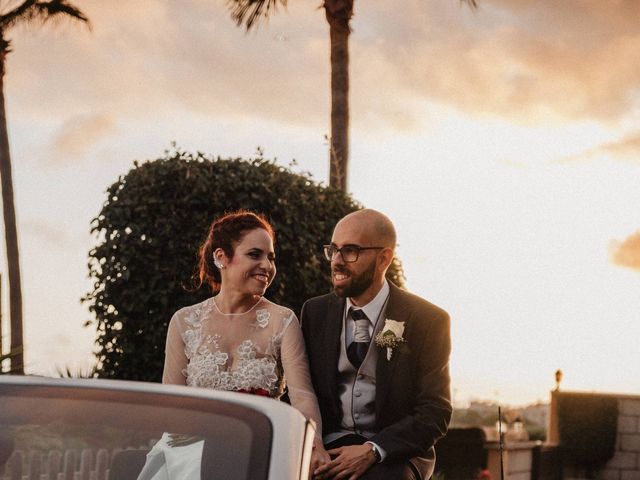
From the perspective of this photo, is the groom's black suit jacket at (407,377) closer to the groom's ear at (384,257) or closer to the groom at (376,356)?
the groom at (376,356)

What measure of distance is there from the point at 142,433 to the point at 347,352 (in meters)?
2.63

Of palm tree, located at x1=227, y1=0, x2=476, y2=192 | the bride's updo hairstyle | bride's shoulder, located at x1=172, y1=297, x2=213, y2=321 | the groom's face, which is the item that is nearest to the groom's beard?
the groom's face

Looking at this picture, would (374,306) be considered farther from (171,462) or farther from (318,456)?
(171,462)

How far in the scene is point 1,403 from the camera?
308 cm

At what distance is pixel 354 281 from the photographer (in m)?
5.47

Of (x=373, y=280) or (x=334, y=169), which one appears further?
(x=334, y=169)

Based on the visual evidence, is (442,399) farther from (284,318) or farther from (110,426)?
(110,426)

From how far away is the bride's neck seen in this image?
597 cm

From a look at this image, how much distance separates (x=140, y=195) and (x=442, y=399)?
20.2ft

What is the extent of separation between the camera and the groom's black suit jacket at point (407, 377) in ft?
17.3

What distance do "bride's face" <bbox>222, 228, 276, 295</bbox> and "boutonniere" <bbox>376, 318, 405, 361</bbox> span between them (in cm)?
74

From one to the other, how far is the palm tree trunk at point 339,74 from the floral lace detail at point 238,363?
10.8 metres

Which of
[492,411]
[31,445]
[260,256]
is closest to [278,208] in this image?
[260,256]

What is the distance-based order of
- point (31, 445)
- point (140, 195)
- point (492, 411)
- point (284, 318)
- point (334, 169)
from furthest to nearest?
point (492, 411) < point (334, 169) < point (140, 195) < point (284, 318) < point (31, 445)
